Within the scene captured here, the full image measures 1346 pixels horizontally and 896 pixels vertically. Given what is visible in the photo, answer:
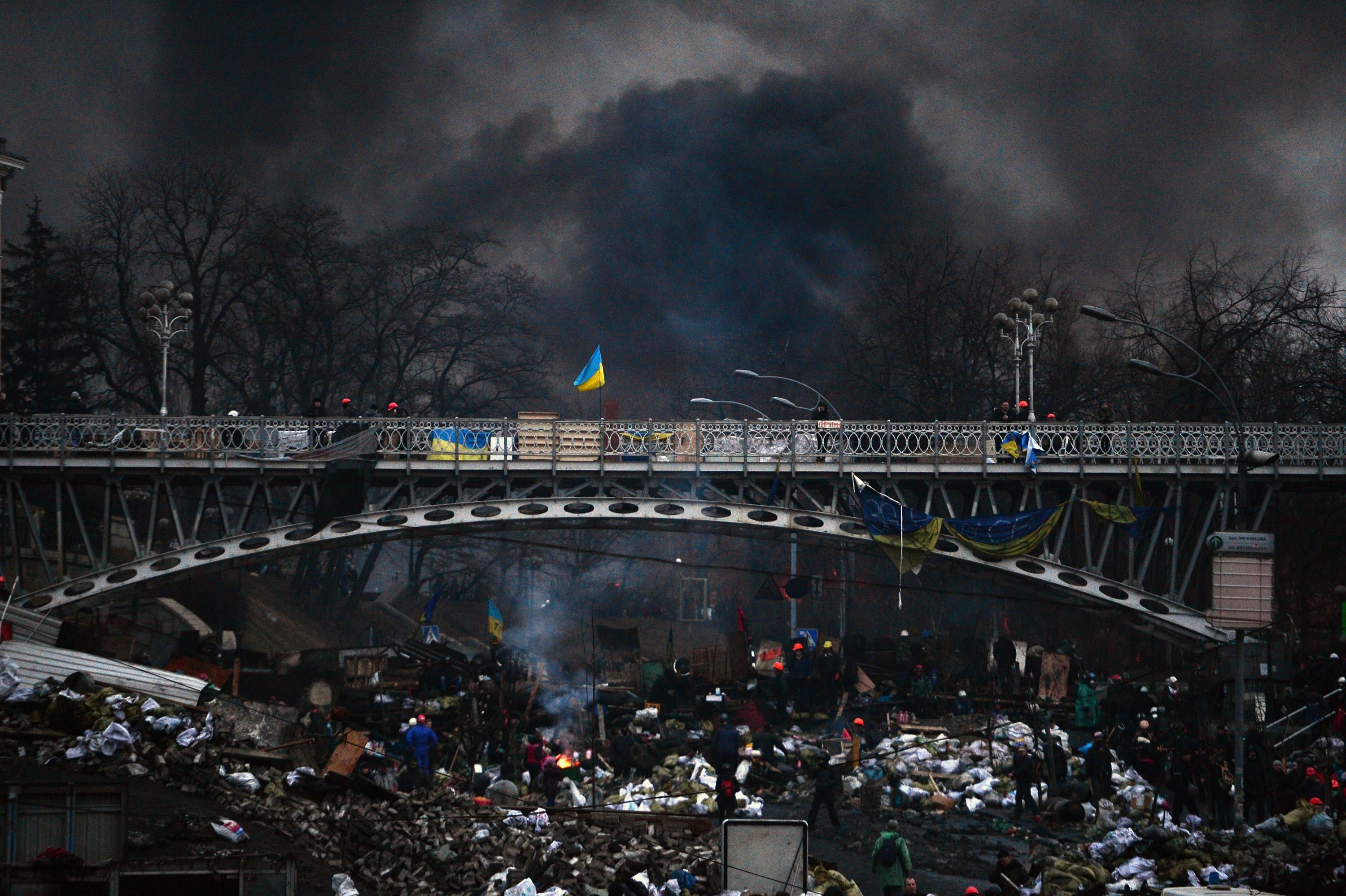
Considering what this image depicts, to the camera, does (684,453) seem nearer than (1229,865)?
No

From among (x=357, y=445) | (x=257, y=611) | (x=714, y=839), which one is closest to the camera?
(x=714, y=839)

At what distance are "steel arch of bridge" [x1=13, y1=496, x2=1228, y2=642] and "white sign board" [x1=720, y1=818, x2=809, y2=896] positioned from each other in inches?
651

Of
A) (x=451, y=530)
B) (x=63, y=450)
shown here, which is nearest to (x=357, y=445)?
(x=451, y=530)

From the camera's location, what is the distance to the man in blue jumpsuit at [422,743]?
2722 cm

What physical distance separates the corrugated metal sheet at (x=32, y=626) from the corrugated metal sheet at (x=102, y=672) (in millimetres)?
1670

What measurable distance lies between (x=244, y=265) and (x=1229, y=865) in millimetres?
38947

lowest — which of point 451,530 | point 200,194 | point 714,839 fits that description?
point 714,839

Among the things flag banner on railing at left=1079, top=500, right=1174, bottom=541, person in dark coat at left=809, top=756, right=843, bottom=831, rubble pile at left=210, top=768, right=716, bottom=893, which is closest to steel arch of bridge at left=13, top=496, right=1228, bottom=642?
flag banner on railing at left=1079, top=500, right=1174, bottom=541

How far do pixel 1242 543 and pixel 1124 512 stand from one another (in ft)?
9.33

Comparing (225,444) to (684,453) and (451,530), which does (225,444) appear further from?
(684,453)

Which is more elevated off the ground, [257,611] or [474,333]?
[474,333]

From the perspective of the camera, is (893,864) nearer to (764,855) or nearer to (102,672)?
(764,855)

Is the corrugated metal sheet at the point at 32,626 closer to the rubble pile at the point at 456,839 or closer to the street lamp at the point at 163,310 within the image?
the street lamp at the point at 163,310

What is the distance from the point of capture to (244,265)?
50.4 metres
